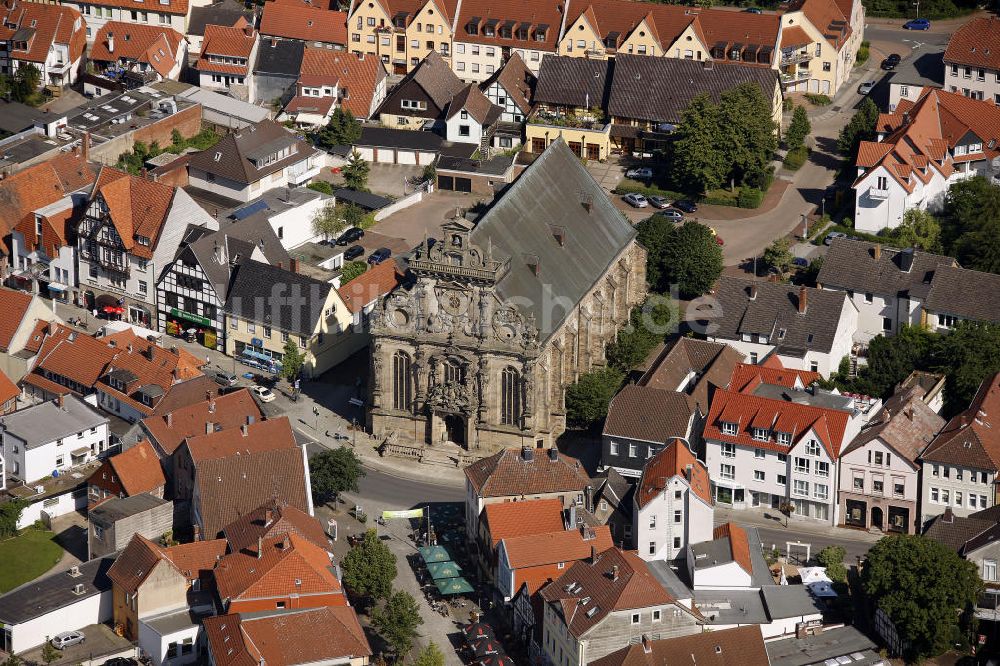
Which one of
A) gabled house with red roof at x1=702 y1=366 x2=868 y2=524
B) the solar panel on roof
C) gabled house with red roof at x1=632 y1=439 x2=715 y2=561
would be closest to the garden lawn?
gabled house with red roof at x1=632 y1=439 x2=715 y2=561

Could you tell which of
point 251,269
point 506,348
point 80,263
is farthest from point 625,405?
point 80,263

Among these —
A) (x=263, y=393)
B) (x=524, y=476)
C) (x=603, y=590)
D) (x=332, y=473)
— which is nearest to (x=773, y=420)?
(x=524, y=476)

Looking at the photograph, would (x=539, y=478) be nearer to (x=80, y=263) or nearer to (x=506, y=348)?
(x=506, y=348)

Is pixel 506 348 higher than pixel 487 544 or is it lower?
higher

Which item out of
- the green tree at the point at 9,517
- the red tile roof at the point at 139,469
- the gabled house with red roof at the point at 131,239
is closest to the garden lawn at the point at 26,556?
the green tree at the point at 9,517

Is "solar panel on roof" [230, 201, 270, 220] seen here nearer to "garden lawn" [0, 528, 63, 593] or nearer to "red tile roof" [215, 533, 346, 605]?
"garden lawn" [0, 528, 63, 593]

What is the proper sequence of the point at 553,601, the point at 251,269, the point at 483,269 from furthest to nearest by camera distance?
the point at 251,269, the point at 483,269, the point at 553,601
